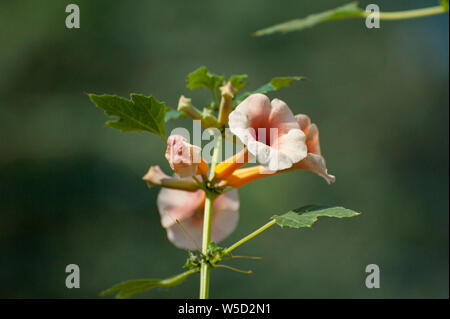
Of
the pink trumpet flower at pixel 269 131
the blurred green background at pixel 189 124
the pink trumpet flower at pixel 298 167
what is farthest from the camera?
the blurred green background at pixel 189 124

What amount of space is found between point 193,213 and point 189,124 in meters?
4.10

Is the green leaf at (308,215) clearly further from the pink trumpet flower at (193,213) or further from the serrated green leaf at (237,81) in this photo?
the serrated green leaf at (237,81)

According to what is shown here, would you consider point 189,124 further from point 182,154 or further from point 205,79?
point 182,154

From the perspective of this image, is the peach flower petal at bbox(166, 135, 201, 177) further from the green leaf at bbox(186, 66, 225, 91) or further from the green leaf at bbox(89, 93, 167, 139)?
the green leaf at bbox(186, 66, 225, 91)

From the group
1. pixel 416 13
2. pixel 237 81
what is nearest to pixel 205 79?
pixel 237 81

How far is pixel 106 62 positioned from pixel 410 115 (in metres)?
4.25

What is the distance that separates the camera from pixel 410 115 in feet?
23.4

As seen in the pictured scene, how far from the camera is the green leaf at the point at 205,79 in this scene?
40.4 inches

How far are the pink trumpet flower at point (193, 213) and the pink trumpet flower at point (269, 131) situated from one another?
24cm

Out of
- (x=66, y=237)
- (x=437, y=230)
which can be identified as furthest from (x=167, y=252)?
(x=437, y=230)

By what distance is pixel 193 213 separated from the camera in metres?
1.05

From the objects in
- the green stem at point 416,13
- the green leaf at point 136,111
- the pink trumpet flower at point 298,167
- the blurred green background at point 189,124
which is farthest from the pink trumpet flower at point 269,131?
the blurred green background at point 189,124

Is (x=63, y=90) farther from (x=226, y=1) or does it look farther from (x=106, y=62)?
(x=226, y=1)

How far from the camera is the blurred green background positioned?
5.04 meters
